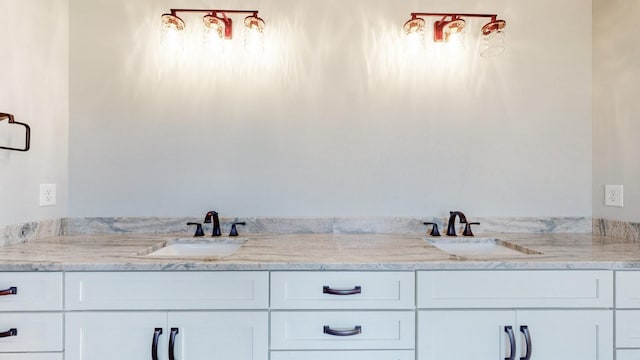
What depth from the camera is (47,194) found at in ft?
5.55

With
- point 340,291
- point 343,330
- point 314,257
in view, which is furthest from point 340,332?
point 314,257

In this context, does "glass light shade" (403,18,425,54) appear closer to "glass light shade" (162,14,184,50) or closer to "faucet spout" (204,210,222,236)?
"glass light shade" (162,14,184,50)

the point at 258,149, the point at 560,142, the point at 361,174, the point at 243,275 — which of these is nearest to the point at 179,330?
the point at 243,275

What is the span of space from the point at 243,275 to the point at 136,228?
3.18ft

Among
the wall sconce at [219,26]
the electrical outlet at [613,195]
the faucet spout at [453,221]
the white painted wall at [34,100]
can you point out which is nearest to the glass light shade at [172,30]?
the wall sconce at [219,26]

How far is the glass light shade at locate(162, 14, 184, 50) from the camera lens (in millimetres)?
1736

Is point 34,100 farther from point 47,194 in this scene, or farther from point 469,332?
point 469,332

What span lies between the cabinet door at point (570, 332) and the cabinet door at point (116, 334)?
137 cm

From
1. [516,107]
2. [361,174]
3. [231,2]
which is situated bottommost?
[361,174]

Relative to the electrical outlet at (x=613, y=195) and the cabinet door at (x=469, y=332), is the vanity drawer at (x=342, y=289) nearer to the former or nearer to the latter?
the cabinet door at (x=469, y=332)

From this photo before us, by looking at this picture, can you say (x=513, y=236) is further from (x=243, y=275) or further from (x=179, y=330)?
(x=179, y=330)

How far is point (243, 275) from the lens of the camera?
1.21 meters

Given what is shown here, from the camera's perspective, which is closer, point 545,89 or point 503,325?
point 503,325

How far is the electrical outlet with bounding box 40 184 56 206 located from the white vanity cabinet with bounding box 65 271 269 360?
2.43 ft
